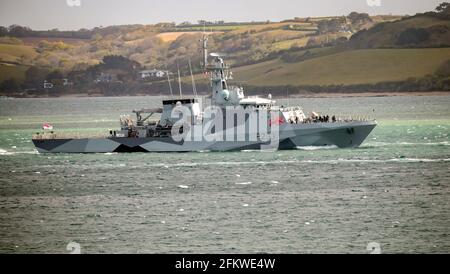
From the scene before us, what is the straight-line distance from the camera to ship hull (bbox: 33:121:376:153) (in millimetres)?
82062

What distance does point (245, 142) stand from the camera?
274 feet

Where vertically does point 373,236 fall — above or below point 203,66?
below

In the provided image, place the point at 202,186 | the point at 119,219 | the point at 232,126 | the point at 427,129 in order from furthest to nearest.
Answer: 1. the point at 427,129
2. the point at 232,126
3. the point at 202,186
4. the point at 119,219

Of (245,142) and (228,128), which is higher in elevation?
(228,128)

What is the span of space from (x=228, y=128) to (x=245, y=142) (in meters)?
1.71

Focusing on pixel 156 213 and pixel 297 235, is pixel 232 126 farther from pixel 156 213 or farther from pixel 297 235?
pixel 297 235

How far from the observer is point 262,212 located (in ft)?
179

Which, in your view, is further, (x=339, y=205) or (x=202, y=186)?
(x=202, y=186)

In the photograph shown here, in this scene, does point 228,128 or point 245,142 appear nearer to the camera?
point 228,128

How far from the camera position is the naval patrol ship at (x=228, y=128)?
8200cm

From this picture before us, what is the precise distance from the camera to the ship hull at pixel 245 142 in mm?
82062
